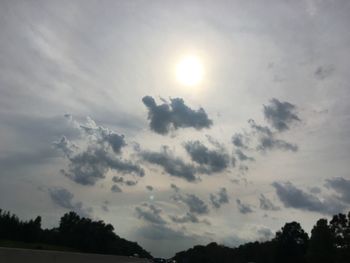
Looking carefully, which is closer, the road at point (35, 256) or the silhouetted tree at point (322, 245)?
the road at point (35, 256)

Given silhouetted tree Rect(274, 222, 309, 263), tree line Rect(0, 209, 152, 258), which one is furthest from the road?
silhouetted tree Rect(274, 222, 309, 263)

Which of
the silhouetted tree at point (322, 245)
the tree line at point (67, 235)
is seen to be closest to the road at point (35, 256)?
the tree line at point (67, 235)

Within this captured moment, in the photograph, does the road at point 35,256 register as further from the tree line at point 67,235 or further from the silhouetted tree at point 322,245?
the silhouetted tree at point 322,245

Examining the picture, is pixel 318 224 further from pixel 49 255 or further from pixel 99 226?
pixel 49 255

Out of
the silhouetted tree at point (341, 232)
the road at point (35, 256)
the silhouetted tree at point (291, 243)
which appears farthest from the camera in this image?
the silhouetted tree at point (291, 243)

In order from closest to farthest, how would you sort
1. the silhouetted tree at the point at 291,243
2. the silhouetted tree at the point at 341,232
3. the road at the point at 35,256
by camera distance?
the road at the point at 35,256 → the silhouetted tree at the point at 341,232 → the silhouetted tree at the point at 291,243

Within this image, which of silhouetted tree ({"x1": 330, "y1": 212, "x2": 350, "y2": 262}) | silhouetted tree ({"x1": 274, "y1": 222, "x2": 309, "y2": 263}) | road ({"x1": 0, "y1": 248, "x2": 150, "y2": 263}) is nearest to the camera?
road ({"x1": 0, "y1": 248, "x2": 150, "y2": 263})

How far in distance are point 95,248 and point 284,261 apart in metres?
58.3

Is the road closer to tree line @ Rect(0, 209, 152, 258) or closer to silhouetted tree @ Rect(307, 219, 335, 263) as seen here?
tree line @ Rect(0, 209, 152, 258)

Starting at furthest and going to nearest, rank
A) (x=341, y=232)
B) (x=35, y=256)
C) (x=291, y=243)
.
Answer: (x=291, y=243) → (x=341, y=232) → (x=35, y=256)

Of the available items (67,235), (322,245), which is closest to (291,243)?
(322,245)

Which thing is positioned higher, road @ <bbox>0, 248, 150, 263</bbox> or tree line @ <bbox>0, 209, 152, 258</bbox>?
tree line @ <bbox>0, 209, 152, 258</bbox>

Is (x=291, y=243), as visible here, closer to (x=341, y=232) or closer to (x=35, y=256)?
(x=341, y=232)

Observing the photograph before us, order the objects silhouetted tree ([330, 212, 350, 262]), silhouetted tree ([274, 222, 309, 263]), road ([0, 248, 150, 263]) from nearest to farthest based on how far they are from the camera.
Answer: road ([0, 248, 150, 263]), silhouetted tree ([330, 212, 350, 262]), silhouetted tree ([274, 222, 309, 263])
